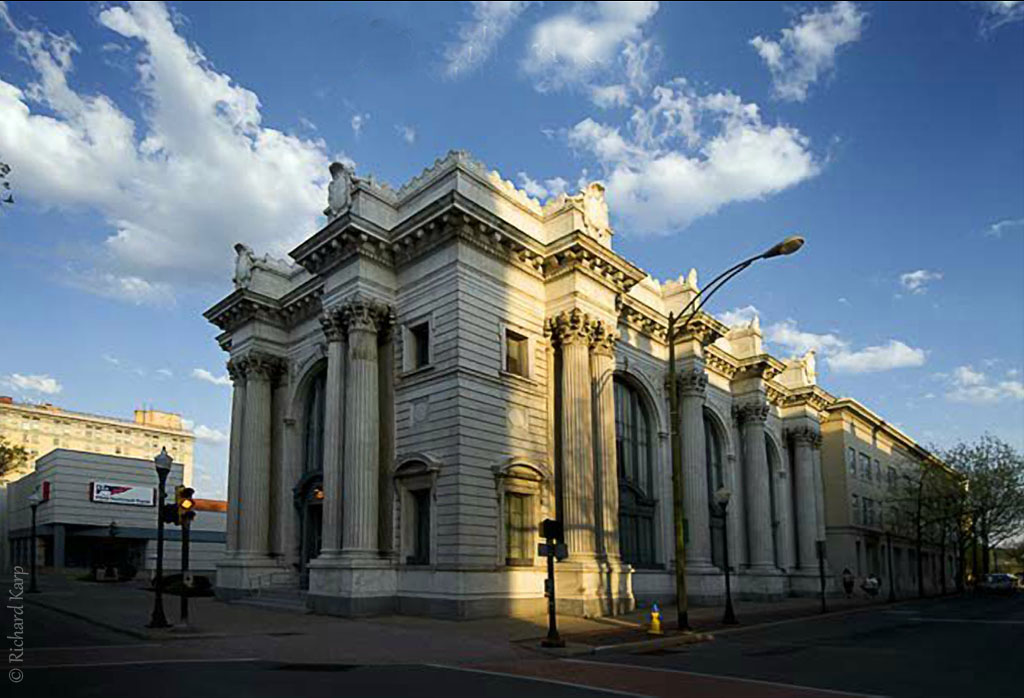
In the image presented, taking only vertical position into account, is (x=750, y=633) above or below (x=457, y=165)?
below

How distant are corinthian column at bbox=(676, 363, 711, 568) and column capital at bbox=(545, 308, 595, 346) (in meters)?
9.38

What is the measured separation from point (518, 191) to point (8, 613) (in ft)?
68.4

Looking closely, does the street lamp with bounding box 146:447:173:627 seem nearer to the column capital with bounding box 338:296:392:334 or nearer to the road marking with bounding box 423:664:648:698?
the road marking with bounding box 423:664:648:698

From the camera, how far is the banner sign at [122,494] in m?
77.0

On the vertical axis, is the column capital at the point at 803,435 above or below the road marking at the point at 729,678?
above

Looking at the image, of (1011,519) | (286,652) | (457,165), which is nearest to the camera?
(286,652)

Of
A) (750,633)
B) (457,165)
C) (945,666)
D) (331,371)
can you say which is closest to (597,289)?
(457,165)

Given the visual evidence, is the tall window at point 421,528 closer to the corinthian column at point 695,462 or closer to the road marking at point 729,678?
the road marking at point 729,678

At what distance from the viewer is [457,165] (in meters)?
27.0

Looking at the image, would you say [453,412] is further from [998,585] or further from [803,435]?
[998,585]

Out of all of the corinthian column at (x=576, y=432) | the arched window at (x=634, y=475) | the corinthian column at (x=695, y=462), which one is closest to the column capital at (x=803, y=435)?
the corinthian column at (x=695, y=462)

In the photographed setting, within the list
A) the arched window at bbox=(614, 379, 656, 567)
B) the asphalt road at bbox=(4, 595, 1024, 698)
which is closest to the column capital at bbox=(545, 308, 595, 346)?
the arched window at bbox=(614, 379, 656, 567)

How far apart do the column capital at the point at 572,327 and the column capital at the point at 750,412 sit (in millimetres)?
17622

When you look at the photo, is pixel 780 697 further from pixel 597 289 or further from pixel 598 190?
pixel 598 190
